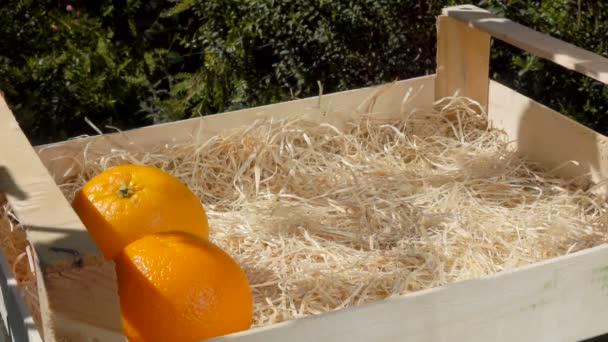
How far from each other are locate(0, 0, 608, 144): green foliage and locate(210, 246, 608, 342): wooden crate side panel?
5.16 ft

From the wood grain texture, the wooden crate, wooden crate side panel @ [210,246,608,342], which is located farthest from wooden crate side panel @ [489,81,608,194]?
the wood grain texture

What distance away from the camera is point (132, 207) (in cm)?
136

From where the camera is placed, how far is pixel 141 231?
4.44ft

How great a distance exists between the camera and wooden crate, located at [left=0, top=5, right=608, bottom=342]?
94cm

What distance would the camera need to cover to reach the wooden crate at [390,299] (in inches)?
36.9

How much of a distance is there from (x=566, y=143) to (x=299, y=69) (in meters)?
1.27

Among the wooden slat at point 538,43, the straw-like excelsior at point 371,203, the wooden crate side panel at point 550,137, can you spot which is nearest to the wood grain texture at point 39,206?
the straw-like excelsior at point 371,203

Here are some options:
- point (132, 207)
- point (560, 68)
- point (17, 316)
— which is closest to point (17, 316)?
point (17, 316)

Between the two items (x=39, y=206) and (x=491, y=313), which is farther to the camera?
(x=491, y=313)

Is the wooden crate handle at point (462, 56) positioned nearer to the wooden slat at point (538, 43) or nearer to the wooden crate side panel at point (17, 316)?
the wooden slat at point (538, 43)

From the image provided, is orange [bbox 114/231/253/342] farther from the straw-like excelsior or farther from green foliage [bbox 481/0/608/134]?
green foliage [bbox 481/0/608/134]

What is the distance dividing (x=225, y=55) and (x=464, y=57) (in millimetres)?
1222

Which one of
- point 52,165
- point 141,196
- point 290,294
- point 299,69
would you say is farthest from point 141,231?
point 299,69

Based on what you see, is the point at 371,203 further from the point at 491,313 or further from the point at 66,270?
the point at 66,270
